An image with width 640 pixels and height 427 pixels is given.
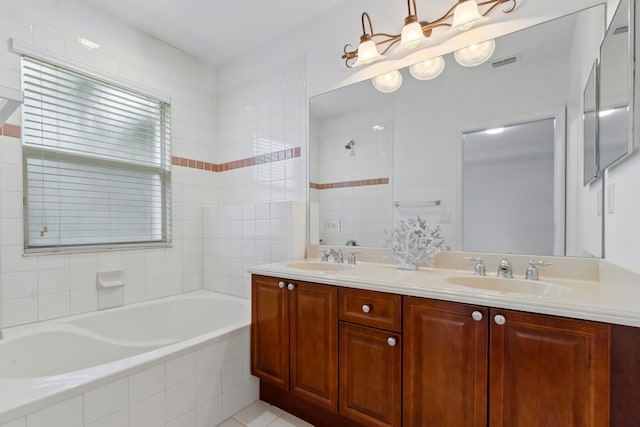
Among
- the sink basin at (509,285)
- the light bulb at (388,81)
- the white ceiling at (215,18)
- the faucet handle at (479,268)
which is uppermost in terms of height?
the white ceiling at (215,18)

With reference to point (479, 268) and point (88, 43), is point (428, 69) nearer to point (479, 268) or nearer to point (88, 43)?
point (479, 268)

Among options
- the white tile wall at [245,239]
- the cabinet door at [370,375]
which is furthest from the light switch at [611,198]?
the white tile wall at [245,239]

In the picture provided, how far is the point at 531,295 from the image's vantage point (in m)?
1.10

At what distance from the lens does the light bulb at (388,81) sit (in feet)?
6.24

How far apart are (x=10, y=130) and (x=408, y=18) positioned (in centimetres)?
243

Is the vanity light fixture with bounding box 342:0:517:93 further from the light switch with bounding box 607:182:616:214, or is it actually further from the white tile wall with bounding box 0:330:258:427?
the white tile wall with bounding box 0:330:258:427

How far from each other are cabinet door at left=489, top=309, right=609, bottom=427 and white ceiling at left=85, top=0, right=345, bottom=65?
2.24 m

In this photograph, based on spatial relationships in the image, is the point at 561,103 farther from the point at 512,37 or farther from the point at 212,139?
the point at 212,139

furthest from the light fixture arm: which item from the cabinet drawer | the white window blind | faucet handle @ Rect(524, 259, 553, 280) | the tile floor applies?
the tile floor

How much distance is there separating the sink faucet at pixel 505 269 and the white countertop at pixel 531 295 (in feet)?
0.31

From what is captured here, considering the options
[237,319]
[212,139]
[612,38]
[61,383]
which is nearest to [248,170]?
[212,139]

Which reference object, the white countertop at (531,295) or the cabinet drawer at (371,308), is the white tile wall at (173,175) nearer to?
the white countertop at (531,295)

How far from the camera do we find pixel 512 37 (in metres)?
1.51

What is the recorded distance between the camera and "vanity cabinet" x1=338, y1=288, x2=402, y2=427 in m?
1.30
